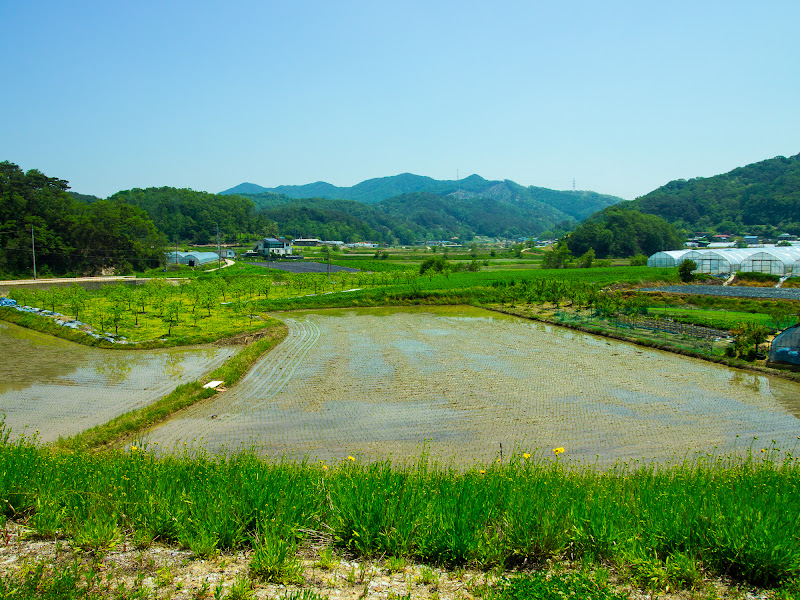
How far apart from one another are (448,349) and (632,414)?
A: 8.31 metres

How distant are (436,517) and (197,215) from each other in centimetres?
9570

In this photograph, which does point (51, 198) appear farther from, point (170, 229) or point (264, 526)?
point (264, 526)

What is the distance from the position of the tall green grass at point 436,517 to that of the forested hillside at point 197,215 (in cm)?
8507

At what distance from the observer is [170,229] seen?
8681 cm

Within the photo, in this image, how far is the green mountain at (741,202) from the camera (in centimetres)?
9231

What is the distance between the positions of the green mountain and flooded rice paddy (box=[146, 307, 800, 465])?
9166 cm

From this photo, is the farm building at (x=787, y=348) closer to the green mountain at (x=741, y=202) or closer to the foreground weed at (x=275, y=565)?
the foreground weed at (x=275, y=565)

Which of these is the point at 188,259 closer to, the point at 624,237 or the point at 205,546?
the point at 205,546

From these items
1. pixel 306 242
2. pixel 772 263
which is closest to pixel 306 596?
pixel 772 263

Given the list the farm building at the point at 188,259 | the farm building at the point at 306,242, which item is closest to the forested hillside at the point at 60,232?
the farm building at the point at 188,259

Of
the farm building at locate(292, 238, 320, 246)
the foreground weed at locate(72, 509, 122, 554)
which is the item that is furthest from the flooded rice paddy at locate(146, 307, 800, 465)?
the farm building at locate(292, 238, 320, 246)

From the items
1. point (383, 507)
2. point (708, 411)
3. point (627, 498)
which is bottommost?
point (708, 411)

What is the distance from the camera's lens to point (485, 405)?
12039 millimetres

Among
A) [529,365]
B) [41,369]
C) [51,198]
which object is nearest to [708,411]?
[529,365]
